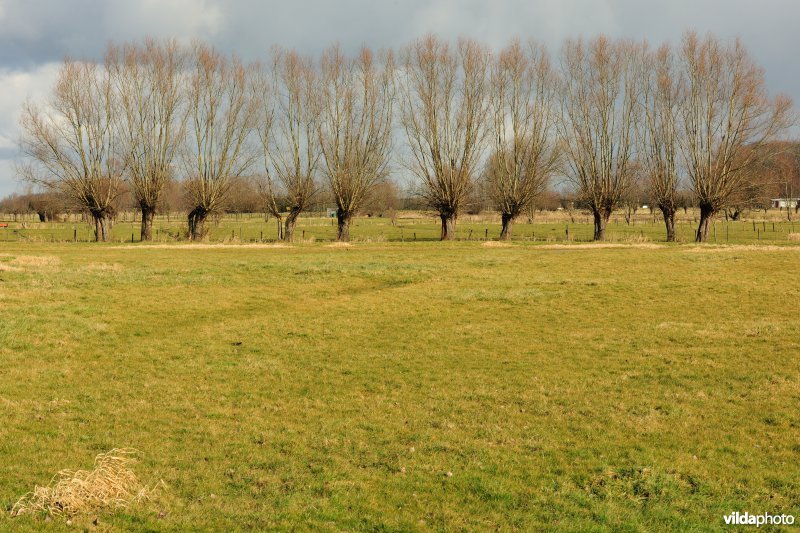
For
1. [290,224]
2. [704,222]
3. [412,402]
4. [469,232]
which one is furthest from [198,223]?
[412,402]

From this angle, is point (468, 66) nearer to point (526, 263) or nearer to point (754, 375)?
point (526, 263)

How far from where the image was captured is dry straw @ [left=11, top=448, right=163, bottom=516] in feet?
23.5

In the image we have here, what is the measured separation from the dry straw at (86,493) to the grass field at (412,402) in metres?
0.24

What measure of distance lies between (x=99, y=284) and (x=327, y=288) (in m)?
10.7

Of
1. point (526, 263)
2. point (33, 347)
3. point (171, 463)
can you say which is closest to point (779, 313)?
point (526, 263)

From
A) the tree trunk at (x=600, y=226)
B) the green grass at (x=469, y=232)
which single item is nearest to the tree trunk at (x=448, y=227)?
the green grass at (x=469, y=232)

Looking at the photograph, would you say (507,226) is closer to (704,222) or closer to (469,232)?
(469,232)

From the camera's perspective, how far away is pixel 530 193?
203ft

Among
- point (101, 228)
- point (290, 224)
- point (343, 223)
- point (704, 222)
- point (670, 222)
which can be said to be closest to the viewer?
point (704, 222)

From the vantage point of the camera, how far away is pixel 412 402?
11.9m
